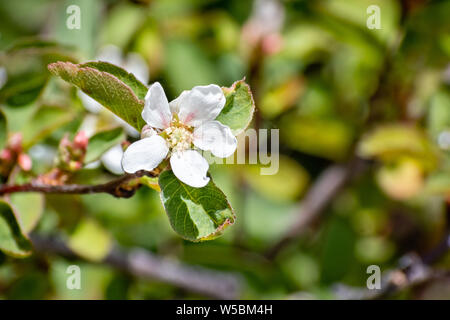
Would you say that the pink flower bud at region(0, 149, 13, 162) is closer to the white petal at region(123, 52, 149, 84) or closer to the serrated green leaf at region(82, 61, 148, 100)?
the serrated green leaf at region(82, 61, 148, 100)

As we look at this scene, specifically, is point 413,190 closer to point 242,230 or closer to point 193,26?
point 242,230

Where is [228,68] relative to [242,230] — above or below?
above

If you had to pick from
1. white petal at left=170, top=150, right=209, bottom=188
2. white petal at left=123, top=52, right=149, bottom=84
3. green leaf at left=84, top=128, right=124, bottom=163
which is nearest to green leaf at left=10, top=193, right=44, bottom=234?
green leaf at left=84, top=128, right=124, bottom=163

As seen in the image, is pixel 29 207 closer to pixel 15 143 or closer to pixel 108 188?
pixel 15 143

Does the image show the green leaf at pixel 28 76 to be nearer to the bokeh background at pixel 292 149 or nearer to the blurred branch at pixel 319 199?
the bokeh background at pixel 292 149

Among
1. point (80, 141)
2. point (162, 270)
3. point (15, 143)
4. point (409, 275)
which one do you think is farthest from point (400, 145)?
point (15, 143)
